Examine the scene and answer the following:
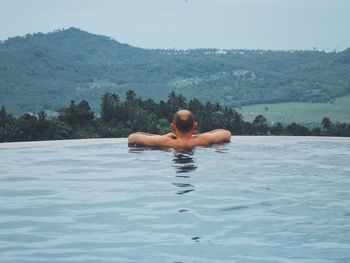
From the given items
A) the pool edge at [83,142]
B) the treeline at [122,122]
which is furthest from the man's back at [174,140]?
the treeline at [122,122]

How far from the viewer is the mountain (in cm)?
6988

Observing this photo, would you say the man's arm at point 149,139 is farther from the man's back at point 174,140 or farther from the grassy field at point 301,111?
the grassy field at point 301,111

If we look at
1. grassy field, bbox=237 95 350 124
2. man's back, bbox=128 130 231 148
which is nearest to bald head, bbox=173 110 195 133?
man's back, bbox=128 130 231 148

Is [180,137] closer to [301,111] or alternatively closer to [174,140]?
[174,140]

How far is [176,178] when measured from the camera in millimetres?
5457

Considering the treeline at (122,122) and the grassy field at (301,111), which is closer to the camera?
the treeline at (122,122)

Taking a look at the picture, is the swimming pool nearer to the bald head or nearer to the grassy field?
the bald head

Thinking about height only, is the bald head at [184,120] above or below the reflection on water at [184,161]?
above

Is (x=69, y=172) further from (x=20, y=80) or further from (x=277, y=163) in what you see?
(x=20, y=80)

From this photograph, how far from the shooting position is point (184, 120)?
738 centimetres

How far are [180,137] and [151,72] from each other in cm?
8415

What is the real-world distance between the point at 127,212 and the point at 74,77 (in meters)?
83.4

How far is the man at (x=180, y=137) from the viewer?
7.39 m

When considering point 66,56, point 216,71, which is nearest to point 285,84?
point 216,71
